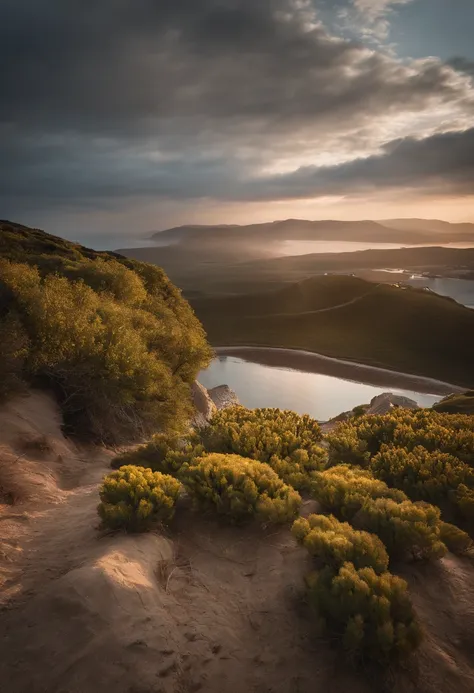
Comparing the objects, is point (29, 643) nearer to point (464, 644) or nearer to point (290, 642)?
point (290, 642)

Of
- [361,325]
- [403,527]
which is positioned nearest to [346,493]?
[403,527]

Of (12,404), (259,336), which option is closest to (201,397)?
(12,404)

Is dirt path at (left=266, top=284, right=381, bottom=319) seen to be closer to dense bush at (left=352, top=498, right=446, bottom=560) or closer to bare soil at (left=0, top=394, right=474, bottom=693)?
dense bush at (left=352, top=498, right=446, bottom=560)

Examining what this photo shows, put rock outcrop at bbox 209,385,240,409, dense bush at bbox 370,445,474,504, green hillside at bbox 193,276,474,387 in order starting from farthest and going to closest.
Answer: green hillside at bbox 193,276,474,387 → rock outcrop at bbox 209,385,240,409 → dense bush at bbox 370,445,474,504

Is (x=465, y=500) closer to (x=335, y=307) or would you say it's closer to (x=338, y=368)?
(x=338, y=368)

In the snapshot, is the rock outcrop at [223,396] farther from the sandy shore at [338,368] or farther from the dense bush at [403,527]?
the dense bush at [403,527]

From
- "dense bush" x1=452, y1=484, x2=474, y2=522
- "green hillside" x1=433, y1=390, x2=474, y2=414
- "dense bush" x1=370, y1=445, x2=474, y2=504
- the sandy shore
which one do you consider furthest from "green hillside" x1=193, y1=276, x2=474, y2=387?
"dense bush" x1=452, y1=484, x2=474, y2=522
